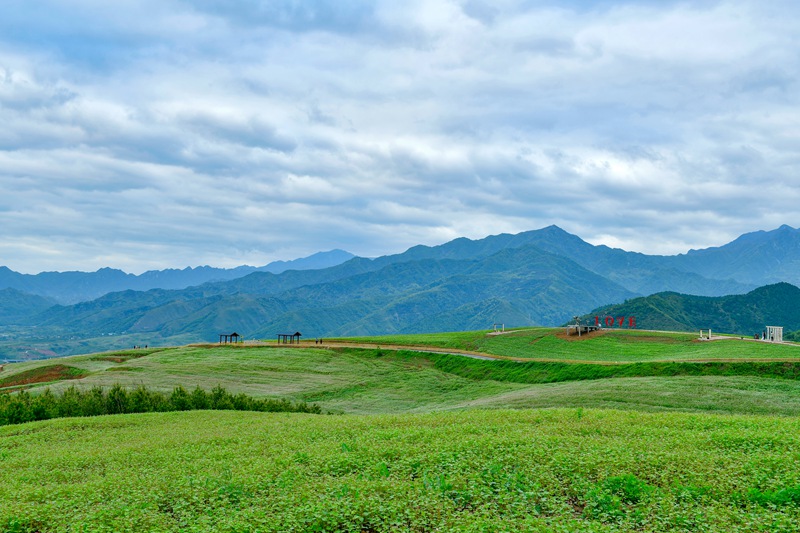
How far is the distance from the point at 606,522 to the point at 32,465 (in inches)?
981

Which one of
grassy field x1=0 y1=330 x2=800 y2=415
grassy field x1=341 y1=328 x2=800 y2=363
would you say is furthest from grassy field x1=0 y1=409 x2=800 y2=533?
grassy field x1=341 y1=328 x2=800 y2=363

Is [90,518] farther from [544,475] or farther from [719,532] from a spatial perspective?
[719,532]

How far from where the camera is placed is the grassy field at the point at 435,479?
54.4 ft

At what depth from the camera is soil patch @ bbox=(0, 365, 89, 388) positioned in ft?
301

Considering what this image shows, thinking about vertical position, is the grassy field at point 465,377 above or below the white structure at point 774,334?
below

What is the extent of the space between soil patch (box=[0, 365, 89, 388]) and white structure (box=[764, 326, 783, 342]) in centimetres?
10965

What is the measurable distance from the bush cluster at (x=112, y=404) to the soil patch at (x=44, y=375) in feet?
145

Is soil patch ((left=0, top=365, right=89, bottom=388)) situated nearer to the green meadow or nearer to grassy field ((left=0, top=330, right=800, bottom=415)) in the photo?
grassy field ((left=0, top=330, right=800, bottom=415))

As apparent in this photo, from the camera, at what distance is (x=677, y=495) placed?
18109mm

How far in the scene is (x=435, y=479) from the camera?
20.1 meters

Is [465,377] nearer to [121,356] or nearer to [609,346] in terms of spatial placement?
[609,346]

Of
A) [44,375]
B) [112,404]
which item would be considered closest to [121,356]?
[44,375]

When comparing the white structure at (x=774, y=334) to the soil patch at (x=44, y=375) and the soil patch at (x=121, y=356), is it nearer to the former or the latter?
the soil patch at (x=44, y=375)

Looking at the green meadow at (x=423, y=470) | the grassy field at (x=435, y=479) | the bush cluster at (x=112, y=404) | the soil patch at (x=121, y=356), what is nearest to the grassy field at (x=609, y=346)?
the green meadow at (x=423, y=470)
